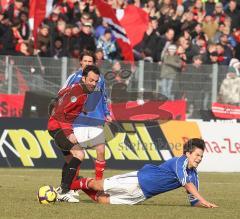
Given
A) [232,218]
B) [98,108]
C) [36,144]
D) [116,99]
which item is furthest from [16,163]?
[232,218]

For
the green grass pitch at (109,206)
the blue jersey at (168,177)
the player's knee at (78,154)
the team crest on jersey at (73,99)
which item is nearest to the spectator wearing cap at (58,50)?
the green grass pitch at (109,206)

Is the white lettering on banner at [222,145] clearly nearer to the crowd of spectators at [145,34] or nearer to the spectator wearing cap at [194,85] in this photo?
the spectator wearing cap at [194,85]

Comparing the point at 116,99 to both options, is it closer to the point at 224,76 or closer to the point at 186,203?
the point at 224,76

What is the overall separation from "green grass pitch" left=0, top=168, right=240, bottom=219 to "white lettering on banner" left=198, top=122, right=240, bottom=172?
366cm

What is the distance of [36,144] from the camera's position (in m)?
21.9

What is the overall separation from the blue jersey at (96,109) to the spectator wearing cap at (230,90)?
27.2 ft

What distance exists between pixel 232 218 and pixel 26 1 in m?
16.3

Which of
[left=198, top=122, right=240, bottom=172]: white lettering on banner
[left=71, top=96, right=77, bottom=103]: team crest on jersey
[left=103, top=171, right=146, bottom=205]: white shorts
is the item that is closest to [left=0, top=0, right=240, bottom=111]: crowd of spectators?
[left=198, top=122, right=240, bottom=172]: white lettering on banner

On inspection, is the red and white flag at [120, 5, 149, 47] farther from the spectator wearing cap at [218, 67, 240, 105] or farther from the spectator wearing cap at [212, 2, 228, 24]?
the spectator wearing cap at [218, 67, 240, 105]

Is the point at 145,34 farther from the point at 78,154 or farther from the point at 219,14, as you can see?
the point at 78,154

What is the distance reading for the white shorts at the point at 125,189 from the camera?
1305 cm

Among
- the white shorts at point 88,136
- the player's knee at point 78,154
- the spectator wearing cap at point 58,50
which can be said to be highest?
the spectator wearing cap at point 58,50

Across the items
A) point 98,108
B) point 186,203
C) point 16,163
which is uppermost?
point 98,108

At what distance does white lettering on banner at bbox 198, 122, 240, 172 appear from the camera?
22500mm
